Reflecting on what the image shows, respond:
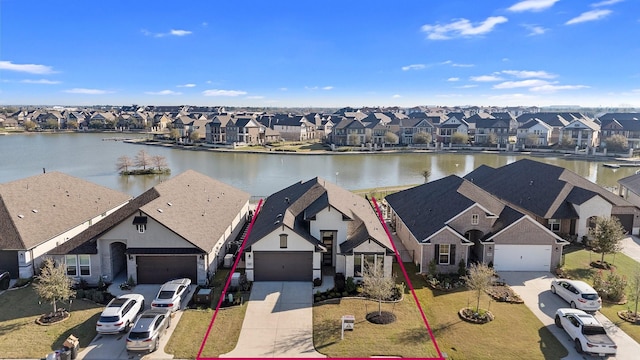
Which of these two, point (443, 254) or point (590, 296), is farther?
point (443, 254)

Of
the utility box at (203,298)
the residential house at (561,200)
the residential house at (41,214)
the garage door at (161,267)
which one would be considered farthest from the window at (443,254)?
the residential house at (41,214)

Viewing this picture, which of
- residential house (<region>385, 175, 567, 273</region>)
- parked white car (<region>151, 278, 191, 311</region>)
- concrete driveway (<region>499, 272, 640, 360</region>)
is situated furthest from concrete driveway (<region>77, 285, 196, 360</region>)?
concrete driveway (<region>499, 272, 640, 360</region>)

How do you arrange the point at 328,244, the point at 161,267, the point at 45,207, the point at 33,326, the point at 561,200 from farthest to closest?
the point at 561,200 → the point at 45,207 → the point at 328,244 → the point at 161,267 → the point at 33,326

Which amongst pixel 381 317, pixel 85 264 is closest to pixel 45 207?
pixel 85 264

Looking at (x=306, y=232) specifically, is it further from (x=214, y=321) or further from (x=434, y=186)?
(x=434, y=186)

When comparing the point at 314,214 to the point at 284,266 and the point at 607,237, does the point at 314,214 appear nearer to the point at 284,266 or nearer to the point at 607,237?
the point at 284,266

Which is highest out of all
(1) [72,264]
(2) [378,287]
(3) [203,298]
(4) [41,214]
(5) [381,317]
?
(4) [41,214]

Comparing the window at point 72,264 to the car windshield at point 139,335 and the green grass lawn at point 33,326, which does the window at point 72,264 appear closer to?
the green grass lawn at point 33,326

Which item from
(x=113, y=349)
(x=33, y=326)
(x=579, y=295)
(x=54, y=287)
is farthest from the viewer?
(x=579, y=295)
